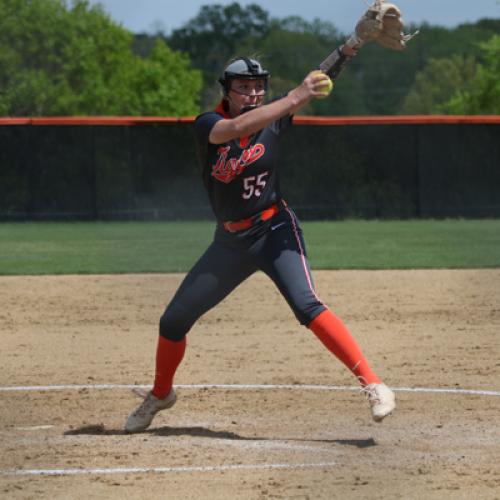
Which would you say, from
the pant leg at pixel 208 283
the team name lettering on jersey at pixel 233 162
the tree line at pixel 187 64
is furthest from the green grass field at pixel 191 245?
the team name lettering on jersey at pixel 233 162

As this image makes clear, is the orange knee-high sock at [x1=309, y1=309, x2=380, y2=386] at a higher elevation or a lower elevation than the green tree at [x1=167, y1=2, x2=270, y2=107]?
lower

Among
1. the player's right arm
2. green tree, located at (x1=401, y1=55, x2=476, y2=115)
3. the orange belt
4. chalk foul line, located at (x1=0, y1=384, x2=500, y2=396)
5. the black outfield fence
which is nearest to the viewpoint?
the player's right arm

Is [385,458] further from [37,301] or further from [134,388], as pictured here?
[37,301]

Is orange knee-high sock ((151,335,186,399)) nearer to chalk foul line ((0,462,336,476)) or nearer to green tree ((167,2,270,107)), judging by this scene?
chalk foul line ((0,462,336,476))

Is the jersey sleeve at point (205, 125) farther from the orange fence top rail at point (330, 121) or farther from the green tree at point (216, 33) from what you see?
the green tree at point (216, 33)

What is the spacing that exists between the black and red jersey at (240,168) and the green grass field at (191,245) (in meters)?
7.49

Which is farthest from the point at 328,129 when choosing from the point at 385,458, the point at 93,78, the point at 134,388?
the point at 93,78

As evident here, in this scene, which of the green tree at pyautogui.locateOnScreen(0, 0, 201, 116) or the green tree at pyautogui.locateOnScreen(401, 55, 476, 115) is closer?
the green tree at pyautogui.locateOnScreen(0, 0, 201, 116)

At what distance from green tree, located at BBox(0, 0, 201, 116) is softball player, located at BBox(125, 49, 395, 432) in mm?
28570

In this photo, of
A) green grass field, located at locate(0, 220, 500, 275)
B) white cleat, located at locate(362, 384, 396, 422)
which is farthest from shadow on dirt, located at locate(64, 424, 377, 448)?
green grass field, located at locate(0, 220, 500, 275)

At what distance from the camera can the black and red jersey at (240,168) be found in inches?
213

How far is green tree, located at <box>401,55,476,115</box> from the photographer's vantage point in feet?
191

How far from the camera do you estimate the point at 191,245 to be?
1622 centimetres

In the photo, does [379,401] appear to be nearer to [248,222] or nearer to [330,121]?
[248,222]
